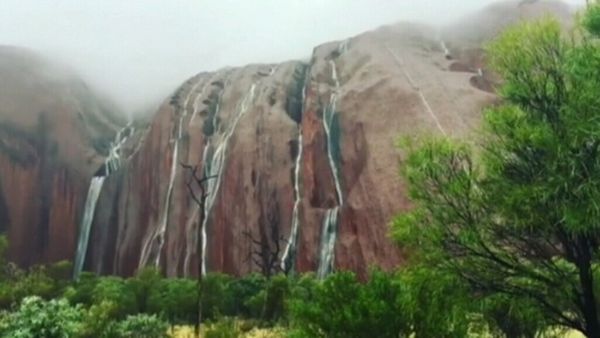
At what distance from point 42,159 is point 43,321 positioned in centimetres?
4272

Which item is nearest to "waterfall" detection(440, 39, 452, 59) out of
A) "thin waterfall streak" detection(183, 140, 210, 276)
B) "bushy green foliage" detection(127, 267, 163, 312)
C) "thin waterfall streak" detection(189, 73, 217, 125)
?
"thin waterfall streak" detection(189, 73, 217, 125)

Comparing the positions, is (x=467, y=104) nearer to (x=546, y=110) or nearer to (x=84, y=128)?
(x=546, y=110)

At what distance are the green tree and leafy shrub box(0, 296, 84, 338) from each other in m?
7.58

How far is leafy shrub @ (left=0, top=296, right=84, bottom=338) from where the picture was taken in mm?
15023

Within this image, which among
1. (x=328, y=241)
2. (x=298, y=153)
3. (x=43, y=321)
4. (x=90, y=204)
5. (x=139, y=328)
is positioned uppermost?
(x=43, y=321)

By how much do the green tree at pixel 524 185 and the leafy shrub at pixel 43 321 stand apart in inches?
299

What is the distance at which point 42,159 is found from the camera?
54969 millimetres

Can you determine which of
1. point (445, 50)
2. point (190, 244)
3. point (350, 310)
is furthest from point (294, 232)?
point (350, 310)

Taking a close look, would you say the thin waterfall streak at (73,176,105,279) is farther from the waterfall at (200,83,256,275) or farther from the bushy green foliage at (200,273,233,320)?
the bushy green foliage at (200,273,233,320)

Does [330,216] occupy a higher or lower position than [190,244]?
higher

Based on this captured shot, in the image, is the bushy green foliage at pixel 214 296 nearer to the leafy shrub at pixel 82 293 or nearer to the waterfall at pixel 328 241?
the leafy shrub at pixel 82 293

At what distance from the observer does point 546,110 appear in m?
12.9

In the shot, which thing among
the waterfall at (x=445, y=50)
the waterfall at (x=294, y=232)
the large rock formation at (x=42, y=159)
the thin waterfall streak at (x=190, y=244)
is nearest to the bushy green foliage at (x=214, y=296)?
the waterfall at (x=294, y=232)

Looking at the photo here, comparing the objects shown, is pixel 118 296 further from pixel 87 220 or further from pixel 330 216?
pixel 87 220
